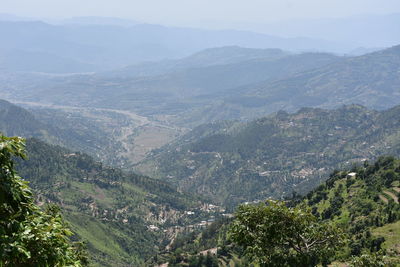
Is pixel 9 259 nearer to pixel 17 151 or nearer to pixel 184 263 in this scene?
pixel 17 151

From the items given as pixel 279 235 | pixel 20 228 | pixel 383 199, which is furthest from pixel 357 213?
pixel 20 228

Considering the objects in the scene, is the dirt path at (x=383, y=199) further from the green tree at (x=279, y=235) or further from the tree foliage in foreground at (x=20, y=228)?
the tree foliage in foreground at (x=20, y=228)

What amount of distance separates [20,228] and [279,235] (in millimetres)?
19466

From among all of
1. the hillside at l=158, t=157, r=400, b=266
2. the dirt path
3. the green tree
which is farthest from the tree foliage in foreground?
the dirt path

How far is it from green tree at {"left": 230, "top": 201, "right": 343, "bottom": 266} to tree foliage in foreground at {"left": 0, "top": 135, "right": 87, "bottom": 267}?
51.8ft

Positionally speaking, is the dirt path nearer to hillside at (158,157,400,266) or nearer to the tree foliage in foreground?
hillside at (158,157,400,266)

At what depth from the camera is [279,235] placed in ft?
88.9

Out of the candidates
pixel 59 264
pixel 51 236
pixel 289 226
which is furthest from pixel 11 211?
pixel 289 226

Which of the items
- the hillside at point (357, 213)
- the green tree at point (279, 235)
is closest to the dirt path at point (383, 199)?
the hillside at point (357, 213)

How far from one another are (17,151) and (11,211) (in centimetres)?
274

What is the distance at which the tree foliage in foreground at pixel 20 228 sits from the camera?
1297 cm

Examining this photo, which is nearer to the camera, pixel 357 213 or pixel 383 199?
pixel 357 213

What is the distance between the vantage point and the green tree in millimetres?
26672

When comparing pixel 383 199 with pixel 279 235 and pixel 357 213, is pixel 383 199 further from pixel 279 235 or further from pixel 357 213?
pixel 279 235
